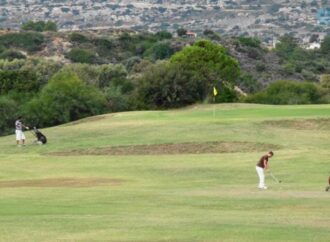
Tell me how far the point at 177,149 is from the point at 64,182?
13.8m

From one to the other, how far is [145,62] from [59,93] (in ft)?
173

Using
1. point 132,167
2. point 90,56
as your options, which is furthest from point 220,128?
point 90,56

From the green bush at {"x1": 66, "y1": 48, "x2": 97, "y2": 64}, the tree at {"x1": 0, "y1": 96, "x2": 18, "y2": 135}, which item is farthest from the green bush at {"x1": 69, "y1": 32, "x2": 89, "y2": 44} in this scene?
the tree at {"x1": 0, "y1": 96, "x2": 18, "y2": 135}

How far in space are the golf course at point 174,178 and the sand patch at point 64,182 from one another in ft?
0.17

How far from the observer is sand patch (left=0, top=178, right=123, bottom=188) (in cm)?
3597

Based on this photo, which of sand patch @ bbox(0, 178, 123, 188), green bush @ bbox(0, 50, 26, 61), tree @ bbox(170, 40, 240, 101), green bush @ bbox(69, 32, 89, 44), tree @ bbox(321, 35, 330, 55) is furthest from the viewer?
tree @ bbox(321, 35, 330, 55)

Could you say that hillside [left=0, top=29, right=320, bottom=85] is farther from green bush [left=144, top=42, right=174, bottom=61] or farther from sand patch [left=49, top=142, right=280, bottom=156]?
sand patch [left=49, top=142, right=280, bottom=156]

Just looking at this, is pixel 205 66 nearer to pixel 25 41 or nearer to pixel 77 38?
pixel 25 41

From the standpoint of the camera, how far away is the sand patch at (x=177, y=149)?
49.4 metres

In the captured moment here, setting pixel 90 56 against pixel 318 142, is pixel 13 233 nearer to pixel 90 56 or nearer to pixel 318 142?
pixel 318 142

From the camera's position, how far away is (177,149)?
165 feet

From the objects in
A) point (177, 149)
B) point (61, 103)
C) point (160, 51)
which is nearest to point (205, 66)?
point (61, 103)

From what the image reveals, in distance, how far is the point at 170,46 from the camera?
6029 inches

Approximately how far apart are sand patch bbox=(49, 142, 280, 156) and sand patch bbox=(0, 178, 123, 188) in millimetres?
11519
